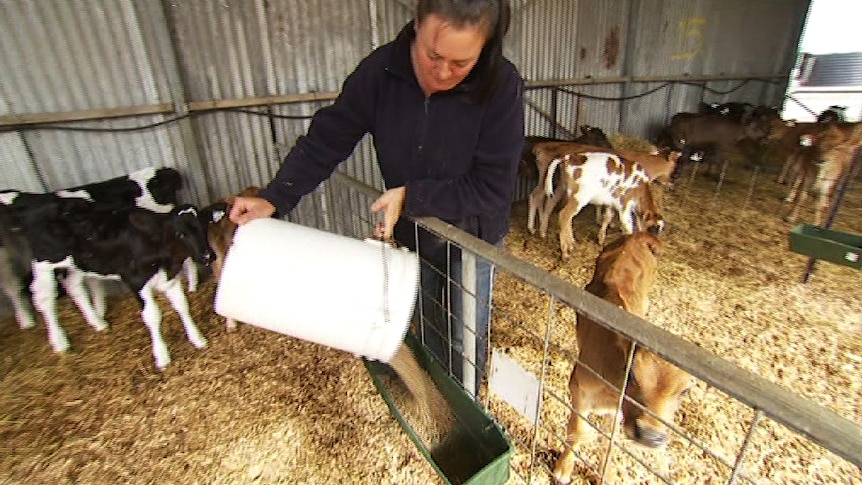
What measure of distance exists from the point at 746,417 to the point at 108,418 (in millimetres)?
3959

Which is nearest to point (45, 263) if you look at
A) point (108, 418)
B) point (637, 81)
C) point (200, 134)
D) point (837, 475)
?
point (108, 418)

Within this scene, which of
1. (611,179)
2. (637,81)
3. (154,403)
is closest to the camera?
(154,403)

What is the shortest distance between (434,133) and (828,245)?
3.72 m

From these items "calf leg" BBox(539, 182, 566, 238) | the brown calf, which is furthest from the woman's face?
the brown calf

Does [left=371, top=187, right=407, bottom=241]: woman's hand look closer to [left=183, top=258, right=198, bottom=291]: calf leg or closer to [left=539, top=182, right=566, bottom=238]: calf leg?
[left=183, top=258, right=198, bottom=291]: calf leg

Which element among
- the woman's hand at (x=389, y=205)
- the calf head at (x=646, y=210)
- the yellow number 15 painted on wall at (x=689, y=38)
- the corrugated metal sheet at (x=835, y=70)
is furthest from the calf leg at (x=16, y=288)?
the corrugated metal sheet at (x=835, y=70)

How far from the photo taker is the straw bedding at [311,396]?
2186 millimetres

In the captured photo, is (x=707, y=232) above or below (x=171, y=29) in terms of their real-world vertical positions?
below

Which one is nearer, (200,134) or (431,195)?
(431,195)

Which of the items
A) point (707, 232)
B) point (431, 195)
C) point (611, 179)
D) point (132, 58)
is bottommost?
point (707, 232)

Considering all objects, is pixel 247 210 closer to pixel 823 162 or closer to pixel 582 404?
pixel 582 404

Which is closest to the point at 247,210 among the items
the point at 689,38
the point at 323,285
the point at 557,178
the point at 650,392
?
the point at 323,285

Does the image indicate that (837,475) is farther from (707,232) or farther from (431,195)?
(707,232)

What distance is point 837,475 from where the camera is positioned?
86.9 inches
